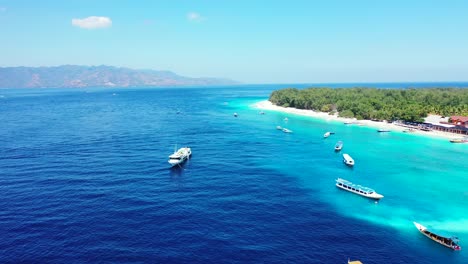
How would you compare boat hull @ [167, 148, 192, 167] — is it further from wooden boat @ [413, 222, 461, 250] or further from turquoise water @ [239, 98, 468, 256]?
wooden boat @ [413, 222, 461, 250]

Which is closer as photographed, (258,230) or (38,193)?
(258,230)

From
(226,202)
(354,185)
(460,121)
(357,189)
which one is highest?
(460,121)

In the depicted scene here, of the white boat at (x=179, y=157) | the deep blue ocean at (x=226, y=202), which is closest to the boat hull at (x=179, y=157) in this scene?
the white boat at (x=179, y=157)

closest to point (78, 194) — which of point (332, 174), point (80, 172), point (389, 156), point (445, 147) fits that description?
point (80, 172)

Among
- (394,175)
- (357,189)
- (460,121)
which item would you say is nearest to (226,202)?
(357,189)

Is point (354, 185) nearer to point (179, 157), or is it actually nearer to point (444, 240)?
point (444, 240)

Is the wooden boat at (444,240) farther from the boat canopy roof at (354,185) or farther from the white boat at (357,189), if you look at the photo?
the boat canopy roof at (354,185)

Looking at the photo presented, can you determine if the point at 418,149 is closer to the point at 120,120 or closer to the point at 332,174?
the point at 332,174
